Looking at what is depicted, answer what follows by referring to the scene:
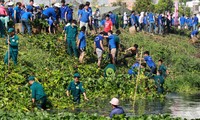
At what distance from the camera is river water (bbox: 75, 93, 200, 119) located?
75.8 ft

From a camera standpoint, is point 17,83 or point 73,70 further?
point 73,70

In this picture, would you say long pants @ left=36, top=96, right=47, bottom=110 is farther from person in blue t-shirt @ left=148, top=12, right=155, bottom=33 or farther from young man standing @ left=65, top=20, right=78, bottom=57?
person in blue t-shirt @ left=148, top=12, right=155, bottom=33

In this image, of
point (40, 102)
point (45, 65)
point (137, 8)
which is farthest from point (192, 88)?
point (137, 8)

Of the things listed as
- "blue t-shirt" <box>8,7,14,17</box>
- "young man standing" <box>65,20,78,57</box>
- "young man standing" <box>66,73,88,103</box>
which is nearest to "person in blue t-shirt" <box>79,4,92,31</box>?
"young man standing" <box>65,20,78,57</box>

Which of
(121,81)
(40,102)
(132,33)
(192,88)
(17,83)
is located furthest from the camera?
(132,33)

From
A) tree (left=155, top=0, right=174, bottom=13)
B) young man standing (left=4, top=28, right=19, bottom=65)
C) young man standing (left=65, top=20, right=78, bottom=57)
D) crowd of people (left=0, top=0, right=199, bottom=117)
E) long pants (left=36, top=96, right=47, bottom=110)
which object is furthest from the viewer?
tree (left=155, top=0, right=174, bottom=13)

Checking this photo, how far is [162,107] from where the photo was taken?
25.3m

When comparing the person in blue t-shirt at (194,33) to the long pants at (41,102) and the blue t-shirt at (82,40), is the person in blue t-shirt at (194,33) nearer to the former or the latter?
the blue t-shirt at (82,40)

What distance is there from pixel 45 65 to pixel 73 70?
4.49 ft

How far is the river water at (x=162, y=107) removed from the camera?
75.8 ft

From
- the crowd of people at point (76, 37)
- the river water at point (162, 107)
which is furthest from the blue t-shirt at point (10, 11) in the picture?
the river water at point (162, 107)

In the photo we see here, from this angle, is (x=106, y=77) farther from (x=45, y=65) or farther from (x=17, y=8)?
(x=17, y=8)

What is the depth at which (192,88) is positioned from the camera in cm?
3322

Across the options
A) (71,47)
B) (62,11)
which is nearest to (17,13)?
(62,11)
